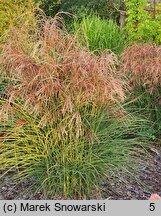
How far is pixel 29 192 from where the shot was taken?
12.5 feet

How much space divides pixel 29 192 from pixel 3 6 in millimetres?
3250

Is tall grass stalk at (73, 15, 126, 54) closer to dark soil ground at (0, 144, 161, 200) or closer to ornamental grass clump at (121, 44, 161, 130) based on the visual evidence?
ornamental grass clump at (121, 44, 161, 130)

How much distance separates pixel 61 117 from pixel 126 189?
985 millimetres

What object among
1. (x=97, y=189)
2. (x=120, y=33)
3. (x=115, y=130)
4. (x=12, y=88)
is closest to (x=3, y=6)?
(x=120, y=33)

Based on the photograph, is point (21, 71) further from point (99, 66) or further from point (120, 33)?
point (120, 33)

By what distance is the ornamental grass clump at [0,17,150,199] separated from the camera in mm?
3484

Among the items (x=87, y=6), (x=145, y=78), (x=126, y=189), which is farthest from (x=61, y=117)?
(x=87, y=6)

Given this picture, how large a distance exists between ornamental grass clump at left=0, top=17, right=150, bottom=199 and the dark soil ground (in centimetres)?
10

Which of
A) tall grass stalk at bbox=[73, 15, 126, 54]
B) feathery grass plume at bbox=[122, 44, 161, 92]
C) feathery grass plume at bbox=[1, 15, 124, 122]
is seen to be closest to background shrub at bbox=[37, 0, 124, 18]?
tall grass stalk at bbox=[73, 15, 126, 54]

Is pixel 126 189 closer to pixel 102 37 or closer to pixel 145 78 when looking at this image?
pixel 145 78

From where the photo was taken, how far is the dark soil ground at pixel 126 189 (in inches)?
150

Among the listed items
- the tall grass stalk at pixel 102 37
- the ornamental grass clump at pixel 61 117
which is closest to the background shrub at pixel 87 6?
the tall grass stalk at pixel 102 37

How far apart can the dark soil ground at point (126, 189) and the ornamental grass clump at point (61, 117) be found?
0.10 metres

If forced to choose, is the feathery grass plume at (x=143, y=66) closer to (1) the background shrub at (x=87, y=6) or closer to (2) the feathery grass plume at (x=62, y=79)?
(2) the feathery grass plume at (x=62, y=79)
